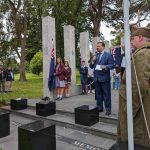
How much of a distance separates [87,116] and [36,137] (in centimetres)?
219

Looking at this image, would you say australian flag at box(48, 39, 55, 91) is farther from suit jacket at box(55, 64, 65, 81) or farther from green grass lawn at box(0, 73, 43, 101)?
green grass lawn at box(0, 73, 43, 101)

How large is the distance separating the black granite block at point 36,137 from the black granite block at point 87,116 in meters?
1.70

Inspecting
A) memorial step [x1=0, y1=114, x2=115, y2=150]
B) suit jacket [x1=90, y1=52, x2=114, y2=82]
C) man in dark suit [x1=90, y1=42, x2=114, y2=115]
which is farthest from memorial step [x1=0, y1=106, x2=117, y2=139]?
suit jacket [x1=90, y1=52, x2=114, y2=82]

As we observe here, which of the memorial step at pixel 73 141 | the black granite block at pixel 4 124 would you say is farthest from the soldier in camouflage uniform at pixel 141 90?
the black granite block at pixel 4 124

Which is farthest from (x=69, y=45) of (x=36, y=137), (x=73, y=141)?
(x=36, y=137)

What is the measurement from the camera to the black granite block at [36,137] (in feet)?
16.1

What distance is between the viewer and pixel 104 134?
638 centimetres

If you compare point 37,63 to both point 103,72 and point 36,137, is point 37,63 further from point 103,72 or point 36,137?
point 36,137

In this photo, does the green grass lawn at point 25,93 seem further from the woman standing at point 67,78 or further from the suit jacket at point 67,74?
the suit jacket at point 67,74

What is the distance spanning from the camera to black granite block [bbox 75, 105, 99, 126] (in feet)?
22.6

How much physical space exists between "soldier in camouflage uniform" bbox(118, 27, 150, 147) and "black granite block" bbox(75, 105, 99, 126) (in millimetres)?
3945

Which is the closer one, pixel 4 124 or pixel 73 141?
pixel 73 141

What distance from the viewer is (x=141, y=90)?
2.74 metres

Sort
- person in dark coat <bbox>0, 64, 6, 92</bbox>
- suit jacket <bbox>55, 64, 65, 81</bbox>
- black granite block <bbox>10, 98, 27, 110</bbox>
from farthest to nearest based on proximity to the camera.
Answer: person in dark coat <bbox>0, 64, 6, 92</bbox> → suit jacket <bbox>55, 64, 65, 81</bbox> → black granite block <bbox>10, 98, 27, 110</bbox>
